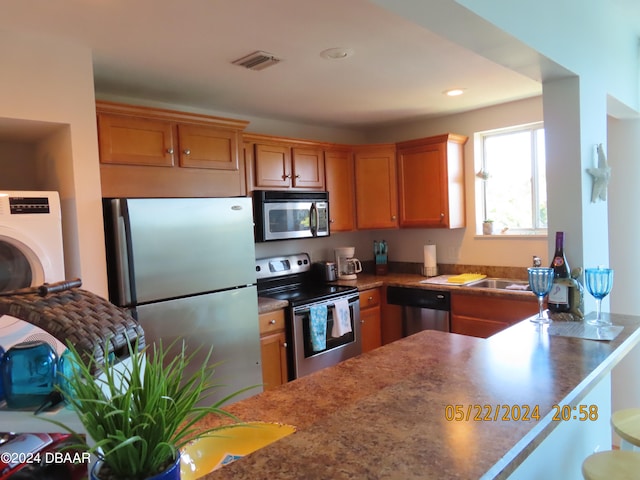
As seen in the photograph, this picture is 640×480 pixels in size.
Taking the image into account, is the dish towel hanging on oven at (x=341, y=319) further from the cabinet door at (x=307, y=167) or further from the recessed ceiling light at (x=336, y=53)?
the recessed ceiling light at (x=336, y=53)

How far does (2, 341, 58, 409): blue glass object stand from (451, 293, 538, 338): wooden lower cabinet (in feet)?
10.0

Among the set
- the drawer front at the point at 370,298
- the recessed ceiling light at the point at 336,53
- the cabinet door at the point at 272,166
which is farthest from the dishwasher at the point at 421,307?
the recessed ceiling light at the point at 336,53

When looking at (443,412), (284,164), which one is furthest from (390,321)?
(443,412)

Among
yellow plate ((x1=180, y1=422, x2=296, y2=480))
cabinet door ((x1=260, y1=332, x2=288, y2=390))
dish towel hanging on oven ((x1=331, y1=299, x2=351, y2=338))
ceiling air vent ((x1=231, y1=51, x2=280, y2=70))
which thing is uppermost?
ceiling air vent ((x1=231, y1=51, x2=280, y2=70))

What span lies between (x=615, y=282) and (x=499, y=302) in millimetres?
768

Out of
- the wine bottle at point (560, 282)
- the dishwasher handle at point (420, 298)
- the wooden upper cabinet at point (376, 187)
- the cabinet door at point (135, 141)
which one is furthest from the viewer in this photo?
the wooden upper cabinet at point (376, 187)

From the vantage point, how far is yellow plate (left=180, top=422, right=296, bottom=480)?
41.4 inches

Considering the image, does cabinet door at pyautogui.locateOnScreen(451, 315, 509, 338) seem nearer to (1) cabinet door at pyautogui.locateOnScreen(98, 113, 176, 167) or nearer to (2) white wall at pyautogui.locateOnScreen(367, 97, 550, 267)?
(2) white wall at pyautogui.locateOnScreen(367, 97, 550, 267)

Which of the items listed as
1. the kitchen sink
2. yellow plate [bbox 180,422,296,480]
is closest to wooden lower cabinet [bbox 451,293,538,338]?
the kitchen sink

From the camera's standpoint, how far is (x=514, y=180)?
389cm

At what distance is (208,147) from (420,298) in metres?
2.12

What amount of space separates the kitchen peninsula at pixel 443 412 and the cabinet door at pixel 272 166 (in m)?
2.04

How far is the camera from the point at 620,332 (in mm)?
1600

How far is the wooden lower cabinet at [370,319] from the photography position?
12.6 feet
